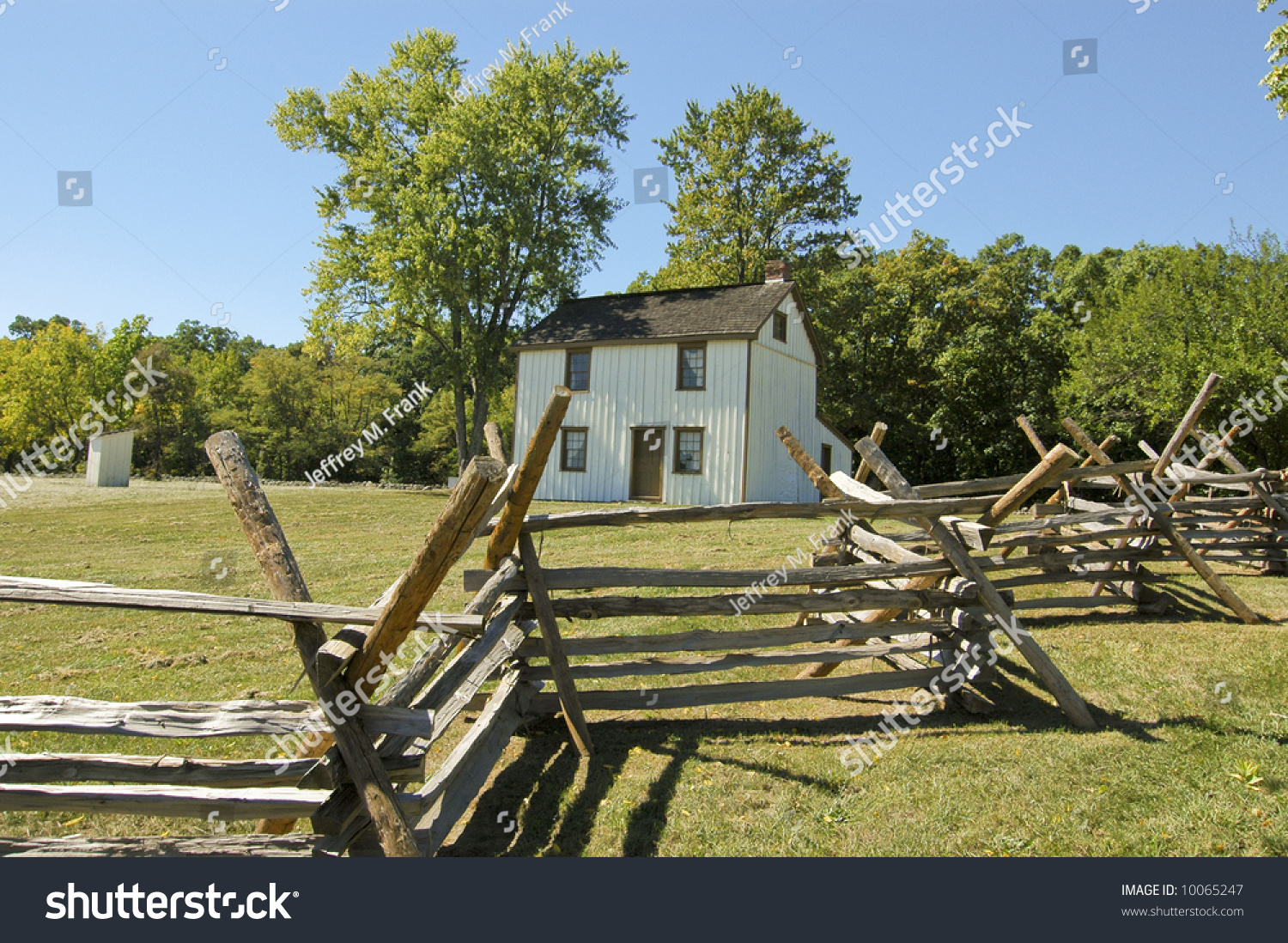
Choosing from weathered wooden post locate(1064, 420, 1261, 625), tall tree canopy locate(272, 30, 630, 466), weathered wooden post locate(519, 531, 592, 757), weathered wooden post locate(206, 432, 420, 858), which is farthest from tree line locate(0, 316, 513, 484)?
weathered wooden post locate(206, 432, 420, 858)

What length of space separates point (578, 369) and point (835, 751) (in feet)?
67.2

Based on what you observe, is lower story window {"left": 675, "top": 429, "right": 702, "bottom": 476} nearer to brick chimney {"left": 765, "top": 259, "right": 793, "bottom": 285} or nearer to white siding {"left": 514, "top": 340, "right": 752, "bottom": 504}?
white siding {"left": 514, "top": 340, "right": 752, "bottom": 504}

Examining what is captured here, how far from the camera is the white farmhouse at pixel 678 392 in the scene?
22.2 metres

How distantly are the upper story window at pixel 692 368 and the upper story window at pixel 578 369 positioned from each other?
3.28m

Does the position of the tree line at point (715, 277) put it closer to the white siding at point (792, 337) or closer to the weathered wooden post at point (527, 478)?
the white siding at point (792, 337)

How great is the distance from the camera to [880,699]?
647 cm

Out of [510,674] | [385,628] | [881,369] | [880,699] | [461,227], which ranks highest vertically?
[461,227]

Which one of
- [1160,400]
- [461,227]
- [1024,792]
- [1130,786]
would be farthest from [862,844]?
[461,227]

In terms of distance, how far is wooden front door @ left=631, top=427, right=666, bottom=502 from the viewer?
23.3 metres

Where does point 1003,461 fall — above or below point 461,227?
below
